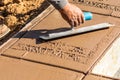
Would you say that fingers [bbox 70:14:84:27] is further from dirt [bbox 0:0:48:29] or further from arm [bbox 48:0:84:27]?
dirt [bbox 0:0:48:29]

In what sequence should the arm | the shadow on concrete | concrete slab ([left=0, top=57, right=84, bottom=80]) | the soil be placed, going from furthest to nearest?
1. the soil
2. the shadow on concrete
3. the arm
4. concrete slab ([left=0, top=57, right=84, bottom=80])

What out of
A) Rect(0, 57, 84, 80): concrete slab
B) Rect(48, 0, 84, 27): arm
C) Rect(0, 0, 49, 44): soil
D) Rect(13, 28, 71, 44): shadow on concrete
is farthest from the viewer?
Rect(0, 0, 49, 44): soil

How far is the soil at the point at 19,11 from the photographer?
15.3 feet

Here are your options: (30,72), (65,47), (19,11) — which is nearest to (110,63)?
(65,47)

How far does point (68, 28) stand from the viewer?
159 inches

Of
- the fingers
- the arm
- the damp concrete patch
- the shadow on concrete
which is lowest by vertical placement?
the damp concrete patch

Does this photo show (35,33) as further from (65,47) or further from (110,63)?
(110,63)

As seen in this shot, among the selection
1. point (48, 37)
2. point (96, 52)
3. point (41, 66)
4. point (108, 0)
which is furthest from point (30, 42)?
point (108, 0)

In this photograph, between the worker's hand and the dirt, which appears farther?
the dirt

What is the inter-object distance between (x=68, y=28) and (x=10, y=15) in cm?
111

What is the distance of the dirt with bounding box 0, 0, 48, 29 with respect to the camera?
4.68 meters

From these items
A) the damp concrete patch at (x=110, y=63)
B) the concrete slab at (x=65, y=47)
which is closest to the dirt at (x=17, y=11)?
the concrete slab at (x=65, y=47)

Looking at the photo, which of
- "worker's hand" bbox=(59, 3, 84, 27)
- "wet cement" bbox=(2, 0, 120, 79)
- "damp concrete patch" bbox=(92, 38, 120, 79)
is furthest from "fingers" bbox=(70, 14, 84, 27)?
"damp concrete patch" bbox=(92, 38, 120, 79)

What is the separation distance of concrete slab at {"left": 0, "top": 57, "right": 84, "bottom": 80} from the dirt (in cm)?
105
